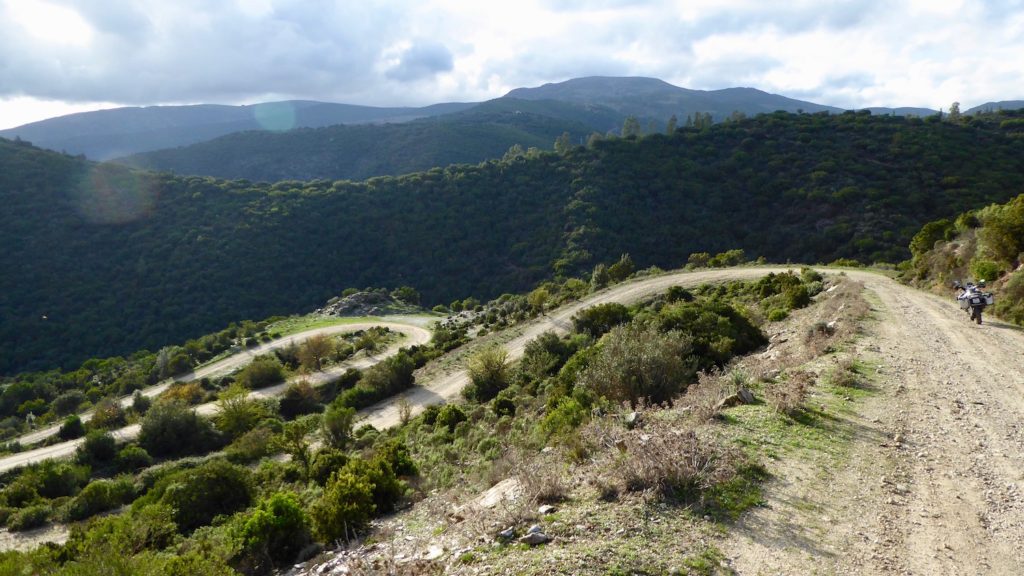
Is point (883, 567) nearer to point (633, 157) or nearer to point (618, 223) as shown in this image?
point (618, 223)

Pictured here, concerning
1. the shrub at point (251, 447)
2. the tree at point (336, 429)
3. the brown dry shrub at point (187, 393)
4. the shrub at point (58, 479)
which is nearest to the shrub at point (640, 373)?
the tree at point (336, 429)

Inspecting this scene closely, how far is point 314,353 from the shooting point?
37219 mm

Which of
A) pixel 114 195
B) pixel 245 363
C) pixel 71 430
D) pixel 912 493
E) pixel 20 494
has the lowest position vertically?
pixel 71 430

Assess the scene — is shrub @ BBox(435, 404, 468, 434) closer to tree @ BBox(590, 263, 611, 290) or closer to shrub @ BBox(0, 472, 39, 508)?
shrub @ BBox(0, 472, 39, 508)

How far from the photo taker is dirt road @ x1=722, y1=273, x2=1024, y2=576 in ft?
15.9

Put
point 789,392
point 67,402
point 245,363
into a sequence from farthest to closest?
point 245,363
point 67,402
point 789,392

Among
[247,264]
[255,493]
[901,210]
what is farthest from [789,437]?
[247,264]

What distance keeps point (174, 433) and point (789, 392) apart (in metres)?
27.4

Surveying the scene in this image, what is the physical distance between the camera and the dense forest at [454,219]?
53188mm

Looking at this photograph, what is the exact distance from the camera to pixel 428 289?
6406 cm

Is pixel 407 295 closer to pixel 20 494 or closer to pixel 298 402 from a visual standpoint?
pixel 298 402

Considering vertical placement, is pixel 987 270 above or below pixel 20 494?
above

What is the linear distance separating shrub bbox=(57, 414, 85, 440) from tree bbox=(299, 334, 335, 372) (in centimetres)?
1248

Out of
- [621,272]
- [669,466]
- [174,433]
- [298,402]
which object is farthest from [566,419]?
[621,272]
